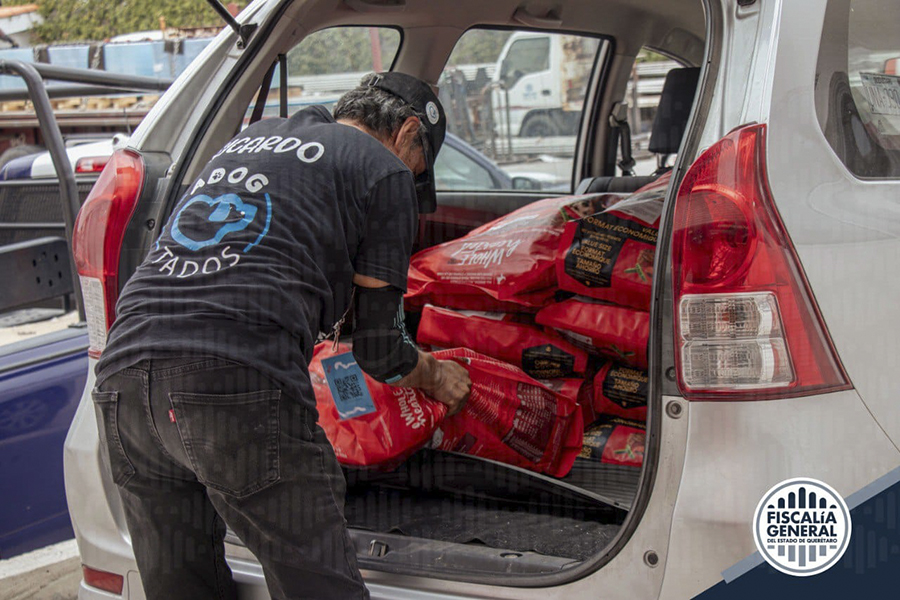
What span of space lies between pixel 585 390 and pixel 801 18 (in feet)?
4.71

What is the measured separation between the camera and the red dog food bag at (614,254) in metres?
2.35

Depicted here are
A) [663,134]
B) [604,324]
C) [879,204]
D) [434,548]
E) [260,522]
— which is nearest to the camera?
[879,204]

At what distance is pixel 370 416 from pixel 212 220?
772mm

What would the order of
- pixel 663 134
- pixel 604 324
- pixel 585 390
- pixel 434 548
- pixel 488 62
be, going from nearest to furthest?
pixel 434 548 → pixel 604 324 → pixel 585 390 → pixel 663 134 → pixel 488 62

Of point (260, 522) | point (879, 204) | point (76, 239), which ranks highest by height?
point (879, 204)

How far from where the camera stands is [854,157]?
140 cm

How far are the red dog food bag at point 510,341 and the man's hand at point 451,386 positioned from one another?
0.27 m

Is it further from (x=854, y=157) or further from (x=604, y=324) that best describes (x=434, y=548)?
(x=854, y=157)

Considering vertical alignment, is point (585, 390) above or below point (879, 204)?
below

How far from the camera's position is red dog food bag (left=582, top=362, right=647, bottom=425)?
8.17ft

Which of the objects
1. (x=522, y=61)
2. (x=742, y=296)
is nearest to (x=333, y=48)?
(x=742, y=296)

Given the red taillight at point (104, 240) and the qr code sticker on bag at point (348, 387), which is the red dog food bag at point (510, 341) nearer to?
the qr code sticker on bag at point (348, 387)

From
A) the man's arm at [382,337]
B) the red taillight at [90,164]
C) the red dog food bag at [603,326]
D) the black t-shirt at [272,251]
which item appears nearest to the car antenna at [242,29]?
the black t-shirt at [272,251]

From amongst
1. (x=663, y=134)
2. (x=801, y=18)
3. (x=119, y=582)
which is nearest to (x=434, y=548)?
(x=119, y=582)
